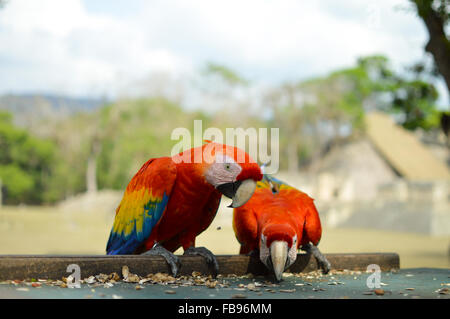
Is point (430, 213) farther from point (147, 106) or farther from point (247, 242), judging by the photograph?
point (147, 106)

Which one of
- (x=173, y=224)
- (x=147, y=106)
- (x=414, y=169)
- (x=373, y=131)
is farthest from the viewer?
(x=147, y=106)

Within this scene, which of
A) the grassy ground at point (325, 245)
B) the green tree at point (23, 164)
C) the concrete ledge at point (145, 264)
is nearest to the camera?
the concrete ledge at point (145, 264)

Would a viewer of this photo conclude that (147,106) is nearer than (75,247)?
No

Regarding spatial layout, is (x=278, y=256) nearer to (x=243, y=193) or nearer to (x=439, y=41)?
(x=243, y=193)

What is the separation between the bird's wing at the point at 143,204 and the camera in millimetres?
2895

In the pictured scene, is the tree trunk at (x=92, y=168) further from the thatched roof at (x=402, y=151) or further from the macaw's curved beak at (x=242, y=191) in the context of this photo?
the macaw's curved beak at (x=242, y=191)

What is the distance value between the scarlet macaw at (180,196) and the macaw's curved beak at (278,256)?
32 centimetres

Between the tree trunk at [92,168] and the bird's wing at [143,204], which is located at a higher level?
the tree trunk at [92,168]

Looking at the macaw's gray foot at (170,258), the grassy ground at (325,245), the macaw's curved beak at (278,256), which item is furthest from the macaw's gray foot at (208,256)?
the grassy ground at (325,245)

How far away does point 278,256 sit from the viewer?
2.67 m

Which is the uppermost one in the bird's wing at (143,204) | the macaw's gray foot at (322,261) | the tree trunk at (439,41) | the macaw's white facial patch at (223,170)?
the tree trunk at (439,41)

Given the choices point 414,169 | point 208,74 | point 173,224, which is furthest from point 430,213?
point 208,74
